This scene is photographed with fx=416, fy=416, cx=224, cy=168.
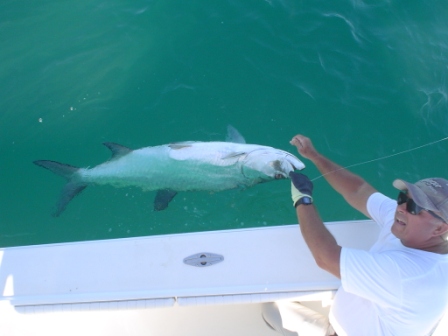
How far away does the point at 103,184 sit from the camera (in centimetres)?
431

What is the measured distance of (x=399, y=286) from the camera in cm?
199

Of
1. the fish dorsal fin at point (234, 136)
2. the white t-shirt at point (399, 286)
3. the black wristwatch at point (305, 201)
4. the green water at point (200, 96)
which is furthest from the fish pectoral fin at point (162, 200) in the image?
the white t-shirt at point (399, 286)

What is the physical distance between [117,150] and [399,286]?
3057 mm

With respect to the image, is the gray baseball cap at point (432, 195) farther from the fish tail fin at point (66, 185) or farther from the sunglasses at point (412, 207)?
the fish tail fin at point (66, 185)

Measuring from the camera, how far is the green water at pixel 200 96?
4.54m

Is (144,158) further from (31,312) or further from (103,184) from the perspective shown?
(31,312)

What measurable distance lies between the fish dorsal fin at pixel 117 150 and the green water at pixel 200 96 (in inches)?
20.1

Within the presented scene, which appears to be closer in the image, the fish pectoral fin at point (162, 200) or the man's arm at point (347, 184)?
the man's arm at point (347, 184)

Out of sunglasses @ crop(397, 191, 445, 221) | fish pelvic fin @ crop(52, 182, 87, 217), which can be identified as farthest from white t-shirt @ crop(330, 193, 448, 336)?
fish pelvic fin @ crop(52, 182, 87, 217)

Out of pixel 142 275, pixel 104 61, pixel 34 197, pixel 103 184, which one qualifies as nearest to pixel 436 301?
pixel 142 275

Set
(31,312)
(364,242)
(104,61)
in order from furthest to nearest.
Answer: (104,61) < (364,242) < (31,312)

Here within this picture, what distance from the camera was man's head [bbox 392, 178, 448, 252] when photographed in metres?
2.04

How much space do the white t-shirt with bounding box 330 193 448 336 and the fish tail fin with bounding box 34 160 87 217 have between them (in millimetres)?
2915

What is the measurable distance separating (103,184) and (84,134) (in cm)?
90
